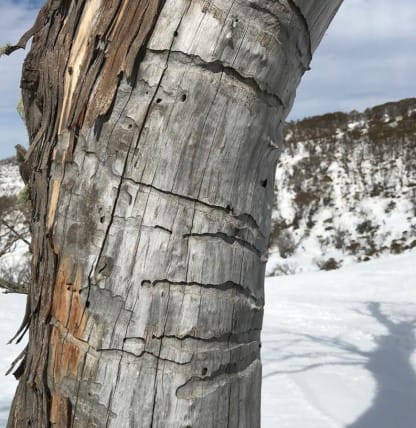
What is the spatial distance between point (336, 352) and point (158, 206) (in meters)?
3.78

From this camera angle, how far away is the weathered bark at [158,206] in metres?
0.91

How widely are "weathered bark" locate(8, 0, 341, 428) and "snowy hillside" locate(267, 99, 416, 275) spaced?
11.6 metres

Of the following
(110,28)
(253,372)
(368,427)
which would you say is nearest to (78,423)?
(253,372)

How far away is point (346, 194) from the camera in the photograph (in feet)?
51.3

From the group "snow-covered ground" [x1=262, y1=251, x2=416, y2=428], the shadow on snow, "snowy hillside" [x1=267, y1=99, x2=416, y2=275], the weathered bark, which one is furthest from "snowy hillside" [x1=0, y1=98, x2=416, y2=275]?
the weathered bark

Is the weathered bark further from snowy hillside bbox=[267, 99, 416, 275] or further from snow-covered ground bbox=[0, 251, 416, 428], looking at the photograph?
snowy hillside bbox=[267, 99, 416, 275]

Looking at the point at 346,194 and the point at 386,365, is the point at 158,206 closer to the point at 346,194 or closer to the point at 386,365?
the point at 386,365

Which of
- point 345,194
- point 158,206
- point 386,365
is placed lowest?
point 386,365

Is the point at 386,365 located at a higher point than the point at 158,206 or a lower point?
lower

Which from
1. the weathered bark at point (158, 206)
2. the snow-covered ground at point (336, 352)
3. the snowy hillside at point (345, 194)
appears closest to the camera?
the weathered bark at point (158, 206)

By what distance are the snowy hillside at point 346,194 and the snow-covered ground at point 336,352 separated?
5.73 meters

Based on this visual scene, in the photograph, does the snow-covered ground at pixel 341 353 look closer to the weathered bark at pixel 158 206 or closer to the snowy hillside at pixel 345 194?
the weathered bark at pixel 158 206

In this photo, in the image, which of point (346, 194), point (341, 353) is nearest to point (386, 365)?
point (341, 353)

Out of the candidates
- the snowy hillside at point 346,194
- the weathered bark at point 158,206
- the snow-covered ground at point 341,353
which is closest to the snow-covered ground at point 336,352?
the snow-covered ground at point 341,353
